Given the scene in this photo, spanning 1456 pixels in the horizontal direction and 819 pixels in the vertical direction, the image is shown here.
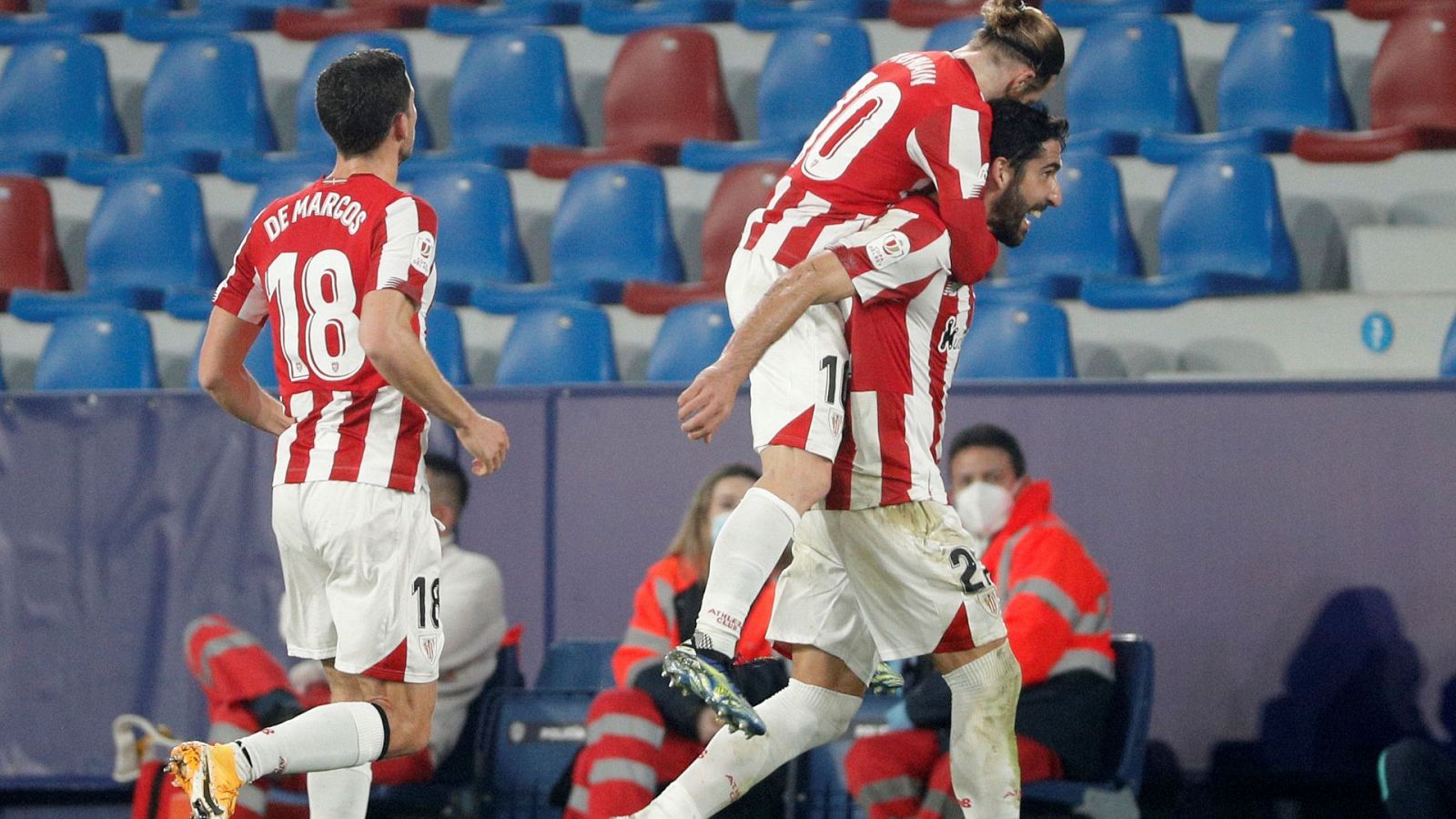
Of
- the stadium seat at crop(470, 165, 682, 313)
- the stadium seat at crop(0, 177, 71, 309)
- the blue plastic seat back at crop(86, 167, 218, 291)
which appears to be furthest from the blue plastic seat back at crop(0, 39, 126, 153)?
the stadium seat at crop(470, 165, 682, 313)

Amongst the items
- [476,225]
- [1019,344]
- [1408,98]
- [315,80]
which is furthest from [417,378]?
[315,80]

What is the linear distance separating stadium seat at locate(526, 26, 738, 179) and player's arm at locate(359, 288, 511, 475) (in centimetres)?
520

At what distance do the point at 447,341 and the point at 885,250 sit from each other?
4581mm

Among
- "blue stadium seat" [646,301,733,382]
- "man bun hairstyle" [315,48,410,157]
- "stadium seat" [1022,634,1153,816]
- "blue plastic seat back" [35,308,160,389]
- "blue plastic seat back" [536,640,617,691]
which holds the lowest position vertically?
"blue plastic seat back" [536,640,617,691]

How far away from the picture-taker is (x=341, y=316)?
4398 millimetres

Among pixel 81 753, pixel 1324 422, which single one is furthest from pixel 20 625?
pixel 1324 422

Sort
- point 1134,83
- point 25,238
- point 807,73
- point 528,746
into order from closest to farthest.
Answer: point 528,746
point 1134,83
point 807,73
point 25,238

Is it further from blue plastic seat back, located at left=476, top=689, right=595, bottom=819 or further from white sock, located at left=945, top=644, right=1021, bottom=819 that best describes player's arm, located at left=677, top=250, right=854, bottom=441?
blue plastic seat back, located at left=476, top=689, right=595, bottom=819

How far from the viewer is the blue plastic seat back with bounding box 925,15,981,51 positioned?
8.73 meters

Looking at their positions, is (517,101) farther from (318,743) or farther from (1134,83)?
(318,743)

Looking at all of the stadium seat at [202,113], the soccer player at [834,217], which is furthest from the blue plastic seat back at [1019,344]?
the stadium seat at [202,113]

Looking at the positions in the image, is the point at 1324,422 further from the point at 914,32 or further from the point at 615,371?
the point at 914,32

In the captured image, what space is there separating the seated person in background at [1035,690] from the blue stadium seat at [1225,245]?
212 cm

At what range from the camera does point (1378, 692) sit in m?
6.31
